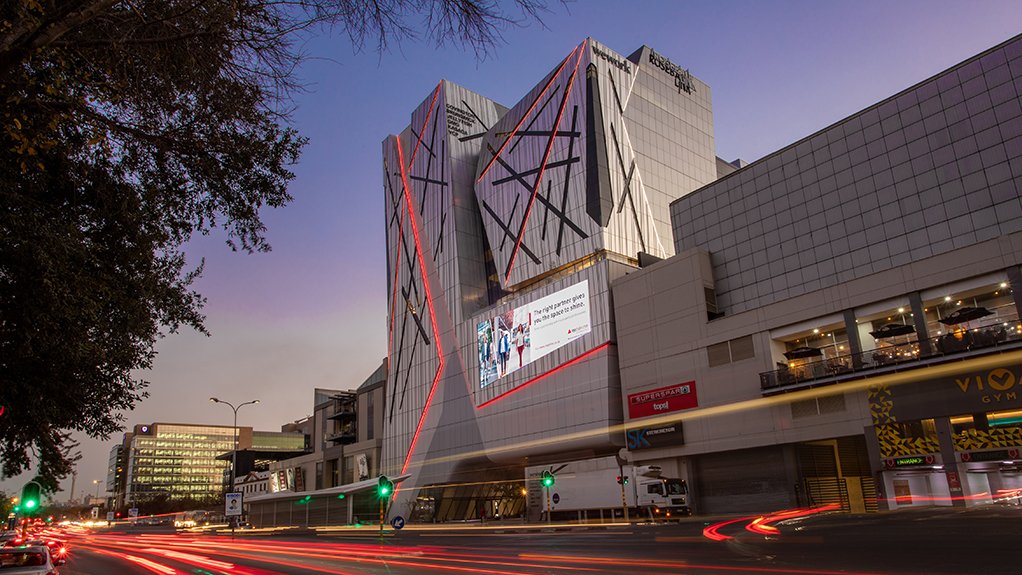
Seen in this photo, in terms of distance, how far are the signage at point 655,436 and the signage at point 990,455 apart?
1768cm

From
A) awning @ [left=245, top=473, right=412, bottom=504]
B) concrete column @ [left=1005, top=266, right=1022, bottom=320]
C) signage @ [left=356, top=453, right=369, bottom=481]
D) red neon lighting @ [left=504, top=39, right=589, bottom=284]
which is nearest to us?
concrete column @ [left=1005, top=266, right=1022, bottom=320]

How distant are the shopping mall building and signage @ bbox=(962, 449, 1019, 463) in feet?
0.60

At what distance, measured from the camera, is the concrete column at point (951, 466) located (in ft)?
107

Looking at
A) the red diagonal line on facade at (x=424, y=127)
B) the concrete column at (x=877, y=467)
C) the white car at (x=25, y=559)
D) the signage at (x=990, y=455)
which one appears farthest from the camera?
the red diagonal line on facade at (x=424, y=127)

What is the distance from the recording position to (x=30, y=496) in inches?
845

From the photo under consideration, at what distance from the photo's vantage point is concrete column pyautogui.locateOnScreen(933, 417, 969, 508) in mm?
32562

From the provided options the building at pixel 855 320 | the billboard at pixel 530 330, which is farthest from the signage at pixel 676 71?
the billboard at pixel 530 330

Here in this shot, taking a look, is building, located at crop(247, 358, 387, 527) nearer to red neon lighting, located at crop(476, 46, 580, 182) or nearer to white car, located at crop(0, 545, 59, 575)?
red neon lighting, located at crop(476, 46, 580, 182)

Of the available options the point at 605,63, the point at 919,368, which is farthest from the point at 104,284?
the point at 605,63

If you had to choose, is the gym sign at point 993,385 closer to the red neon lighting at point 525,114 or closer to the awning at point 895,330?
the awning at point 895,330

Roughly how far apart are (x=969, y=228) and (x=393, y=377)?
6389 cm

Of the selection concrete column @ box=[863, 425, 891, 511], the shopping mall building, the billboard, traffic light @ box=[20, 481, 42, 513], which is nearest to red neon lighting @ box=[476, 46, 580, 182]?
the shopping mall building

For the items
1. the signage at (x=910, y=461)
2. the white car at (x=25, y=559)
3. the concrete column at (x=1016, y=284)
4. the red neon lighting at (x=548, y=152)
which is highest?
the red neon lighting at (x=548, y=152)

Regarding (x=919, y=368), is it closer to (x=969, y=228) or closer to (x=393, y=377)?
(x=969, y=228)
